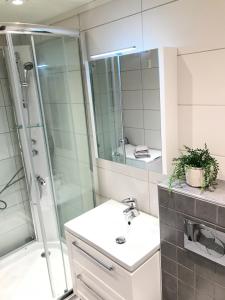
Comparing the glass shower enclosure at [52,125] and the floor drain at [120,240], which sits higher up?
the glass shower enclosure at [52,125]

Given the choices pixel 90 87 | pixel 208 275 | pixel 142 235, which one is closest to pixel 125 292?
pixel 142 235

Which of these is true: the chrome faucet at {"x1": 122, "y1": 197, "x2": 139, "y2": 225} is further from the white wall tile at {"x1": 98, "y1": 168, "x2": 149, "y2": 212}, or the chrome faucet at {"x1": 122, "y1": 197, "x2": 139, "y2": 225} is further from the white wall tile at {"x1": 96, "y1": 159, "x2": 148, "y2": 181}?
the white wall tile at {"x1": 96, "y1": 159, "x2": 148, "y2": 181}

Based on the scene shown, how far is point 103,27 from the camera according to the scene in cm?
165

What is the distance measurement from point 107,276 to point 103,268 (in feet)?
0.18

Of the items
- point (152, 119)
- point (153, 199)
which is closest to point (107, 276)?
point (153, 199)

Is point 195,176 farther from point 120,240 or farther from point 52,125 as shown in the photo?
point 52,125

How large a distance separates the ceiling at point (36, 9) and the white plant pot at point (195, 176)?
1.24 meters

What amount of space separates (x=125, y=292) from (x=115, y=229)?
0.36 m

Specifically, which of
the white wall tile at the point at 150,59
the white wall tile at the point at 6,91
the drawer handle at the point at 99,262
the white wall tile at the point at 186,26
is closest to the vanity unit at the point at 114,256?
the drawer handle at the point at 99,262

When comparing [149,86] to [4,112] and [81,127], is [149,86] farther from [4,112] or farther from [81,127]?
[4,112]

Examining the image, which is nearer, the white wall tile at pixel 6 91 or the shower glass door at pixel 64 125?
the shower glass door at pixel 64 125

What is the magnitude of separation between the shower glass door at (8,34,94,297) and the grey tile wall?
87 cm

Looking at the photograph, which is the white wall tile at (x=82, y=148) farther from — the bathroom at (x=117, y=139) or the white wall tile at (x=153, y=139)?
the white wall tile at (x=153, y=139)

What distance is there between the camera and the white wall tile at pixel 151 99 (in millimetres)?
1443
